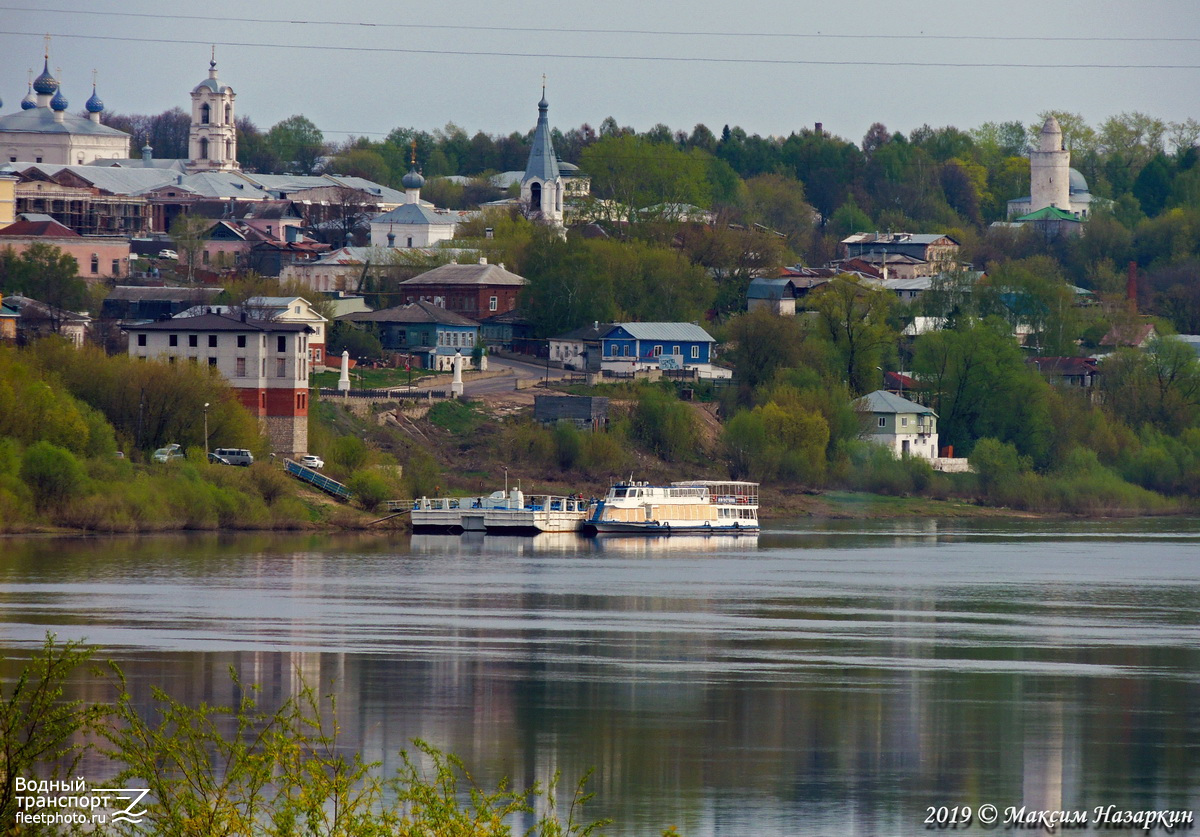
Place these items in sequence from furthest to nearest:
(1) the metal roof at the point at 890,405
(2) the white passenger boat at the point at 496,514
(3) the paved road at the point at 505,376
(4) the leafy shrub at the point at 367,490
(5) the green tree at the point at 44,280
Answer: (5) the green tree at the point at 44,280, (1) the metal roof at the point at 890,405, (3) the paved road at the point at 505,376, (4) the leafy shrub at the point at 367,490, (2) the white passenger boat at the point at 496,514

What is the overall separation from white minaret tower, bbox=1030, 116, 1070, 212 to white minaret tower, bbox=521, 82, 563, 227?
132 feet

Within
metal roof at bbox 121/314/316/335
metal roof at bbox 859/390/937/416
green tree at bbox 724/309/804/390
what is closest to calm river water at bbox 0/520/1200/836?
metal roof at bbox 121/314/316/335

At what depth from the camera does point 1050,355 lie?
285 ft

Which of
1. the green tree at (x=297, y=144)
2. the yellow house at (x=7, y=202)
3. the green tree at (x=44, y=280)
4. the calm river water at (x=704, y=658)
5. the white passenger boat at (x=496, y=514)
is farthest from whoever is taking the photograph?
the green tree at (x=297, y=144)

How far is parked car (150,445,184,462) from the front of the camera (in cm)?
5709

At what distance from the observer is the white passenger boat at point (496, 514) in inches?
2344

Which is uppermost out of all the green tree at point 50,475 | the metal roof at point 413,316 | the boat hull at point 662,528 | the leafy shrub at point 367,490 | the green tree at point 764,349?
the metal roof at point 413,316

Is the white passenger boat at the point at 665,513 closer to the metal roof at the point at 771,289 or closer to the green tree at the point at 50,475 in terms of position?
the green tree at the point at 50,475

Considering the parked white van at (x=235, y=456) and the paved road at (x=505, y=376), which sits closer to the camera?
the parked white van at (x=235, y=456)

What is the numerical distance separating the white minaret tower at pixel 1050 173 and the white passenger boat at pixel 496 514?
8019cm

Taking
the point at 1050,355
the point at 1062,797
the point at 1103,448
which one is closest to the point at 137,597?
the point at 1062,797

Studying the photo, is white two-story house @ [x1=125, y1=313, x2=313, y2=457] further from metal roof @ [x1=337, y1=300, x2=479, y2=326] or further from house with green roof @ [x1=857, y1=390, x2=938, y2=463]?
house with green roof @ [x1=857, y1=390, x2=938, y2=463]

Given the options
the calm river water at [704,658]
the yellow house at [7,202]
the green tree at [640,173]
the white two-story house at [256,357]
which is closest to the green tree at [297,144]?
the green tree at [640,173]

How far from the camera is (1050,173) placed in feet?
445
